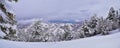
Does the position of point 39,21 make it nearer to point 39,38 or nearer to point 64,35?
point 39,38

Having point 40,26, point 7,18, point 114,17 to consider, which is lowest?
point 40,26

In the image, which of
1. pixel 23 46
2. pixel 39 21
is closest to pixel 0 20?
pixel 23 46

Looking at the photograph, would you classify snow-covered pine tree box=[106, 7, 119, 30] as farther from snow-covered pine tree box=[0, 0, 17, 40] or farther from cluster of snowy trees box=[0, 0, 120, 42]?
snow-covered pine tree box=[0, 0, 17, 40]

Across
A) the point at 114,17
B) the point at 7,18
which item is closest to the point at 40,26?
the point at 114,17

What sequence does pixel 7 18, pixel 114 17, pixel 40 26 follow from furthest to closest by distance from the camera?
1. pixel 40 26
2. pixel 114 17
3. pixel 7 18

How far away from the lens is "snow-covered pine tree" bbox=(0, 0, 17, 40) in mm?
7078

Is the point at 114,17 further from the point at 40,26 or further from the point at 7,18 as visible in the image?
the point at 7,18

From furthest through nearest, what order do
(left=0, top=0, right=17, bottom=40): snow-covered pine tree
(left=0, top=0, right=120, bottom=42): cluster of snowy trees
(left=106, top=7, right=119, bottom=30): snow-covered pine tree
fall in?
(left=106, top=7, right=119, bottom=30): snow-covered pine tree, (left=0, top=0, right=120, bottom=42): cluster of snowy trees, (left=0, top=0, right=17, bottom=40): snow-covered pine tree

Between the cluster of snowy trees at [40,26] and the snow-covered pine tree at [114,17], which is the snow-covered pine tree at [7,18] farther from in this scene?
the snow-covered pine tree at [114,17]

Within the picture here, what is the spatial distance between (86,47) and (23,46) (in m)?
1.84

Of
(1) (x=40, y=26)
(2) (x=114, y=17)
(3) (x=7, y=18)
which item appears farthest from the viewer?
(1) (x=40, y=26)

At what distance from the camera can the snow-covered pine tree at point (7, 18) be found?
708 centimetres

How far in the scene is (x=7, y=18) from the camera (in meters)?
7.21

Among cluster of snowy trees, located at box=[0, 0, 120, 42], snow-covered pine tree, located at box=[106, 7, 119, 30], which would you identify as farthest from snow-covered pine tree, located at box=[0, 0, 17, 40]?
snow-covered pine tree, located at box=[106, 7, 119, 30]
